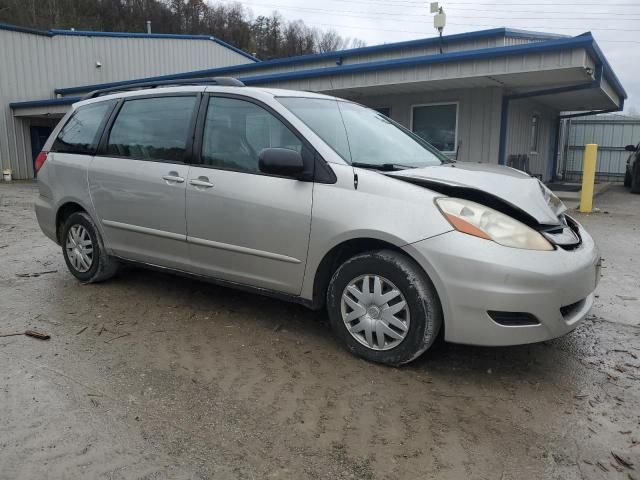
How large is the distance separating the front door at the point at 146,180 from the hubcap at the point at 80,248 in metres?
0.37

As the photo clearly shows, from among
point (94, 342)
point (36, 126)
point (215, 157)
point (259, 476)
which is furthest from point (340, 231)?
point (36, 126)

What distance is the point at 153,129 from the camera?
4.41m

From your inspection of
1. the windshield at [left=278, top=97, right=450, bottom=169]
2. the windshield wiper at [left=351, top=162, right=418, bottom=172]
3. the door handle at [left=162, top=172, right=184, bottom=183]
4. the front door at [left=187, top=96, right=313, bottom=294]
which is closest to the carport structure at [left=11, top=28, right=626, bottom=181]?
the windshield at [left=278, top=97, right=450, bottom=169]

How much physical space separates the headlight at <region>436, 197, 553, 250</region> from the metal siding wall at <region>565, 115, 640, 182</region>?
20.1m

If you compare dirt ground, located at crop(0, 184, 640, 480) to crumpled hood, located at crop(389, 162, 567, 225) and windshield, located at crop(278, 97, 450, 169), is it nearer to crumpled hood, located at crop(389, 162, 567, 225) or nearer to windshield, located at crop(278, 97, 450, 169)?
crumpled hood, located at crop(389, 162, 567, 225)

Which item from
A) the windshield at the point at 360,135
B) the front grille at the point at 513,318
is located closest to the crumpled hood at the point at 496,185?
the windshield at the point at 360,135

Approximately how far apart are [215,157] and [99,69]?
73.3 feet

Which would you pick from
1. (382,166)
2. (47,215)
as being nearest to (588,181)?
(382,166)

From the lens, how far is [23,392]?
3.00 m

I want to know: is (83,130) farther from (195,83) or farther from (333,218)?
(333,218)

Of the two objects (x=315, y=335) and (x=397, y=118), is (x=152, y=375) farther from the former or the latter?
(x=397, y=118)

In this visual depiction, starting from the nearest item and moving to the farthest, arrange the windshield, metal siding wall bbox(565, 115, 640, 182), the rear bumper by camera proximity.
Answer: the windshield → the rear bumper → metal siding wall bbox(565, 115, 640, 182)

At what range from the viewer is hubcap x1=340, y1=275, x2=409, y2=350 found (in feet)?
10.5

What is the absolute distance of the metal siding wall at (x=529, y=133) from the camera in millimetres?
13297
